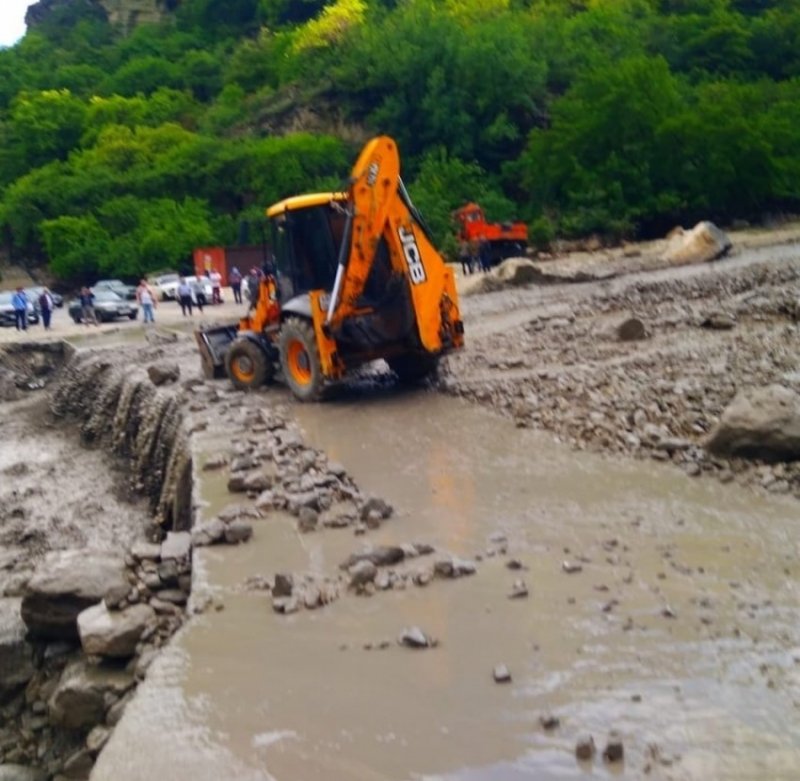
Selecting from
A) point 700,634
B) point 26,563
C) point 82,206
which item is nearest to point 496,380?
point 26,563

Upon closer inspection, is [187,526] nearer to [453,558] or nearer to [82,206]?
[453,558]

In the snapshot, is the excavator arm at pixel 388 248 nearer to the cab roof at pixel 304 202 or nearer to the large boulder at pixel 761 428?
the cab roof at pixel 304 202

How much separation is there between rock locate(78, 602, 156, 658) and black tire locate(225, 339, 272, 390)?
8.93 m

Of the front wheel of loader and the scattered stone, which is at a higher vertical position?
the front wheel of loader

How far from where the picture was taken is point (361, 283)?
1278 centimetres

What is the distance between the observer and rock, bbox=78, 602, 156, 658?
632 cm

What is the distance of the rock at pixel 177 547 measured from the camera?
7625 mm

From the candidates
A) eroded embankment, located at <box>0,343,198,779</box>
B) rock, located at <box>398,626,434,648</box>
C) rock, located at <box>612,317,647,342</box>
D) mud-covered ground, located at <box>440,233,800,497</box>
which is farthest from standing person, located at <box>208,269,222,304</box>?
rock, located at <box>398,626,434,648</box>

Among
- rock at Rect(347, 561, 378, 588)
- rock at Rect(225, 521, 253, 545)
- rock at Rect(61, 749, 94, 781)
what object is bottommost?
rock at Rect(61, 749, 94, 781)

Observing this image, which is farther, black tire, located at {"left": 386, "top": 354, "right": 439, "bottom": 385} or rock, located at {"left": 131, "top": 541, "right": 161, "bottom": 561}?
black tire, located at {"left": 386, "top": 354, "right": 439, "bottom": 385}

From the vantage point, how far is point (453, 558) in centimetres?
705

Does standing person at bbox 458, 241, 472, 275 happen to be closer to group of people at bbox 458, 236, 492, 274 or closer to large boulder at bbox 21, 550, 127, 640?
group of people at bbox 458, 236, 492, 274

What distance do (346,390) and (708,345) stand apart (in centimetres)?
486

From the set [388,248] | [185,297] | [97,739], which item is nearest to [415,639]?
[97,739]
